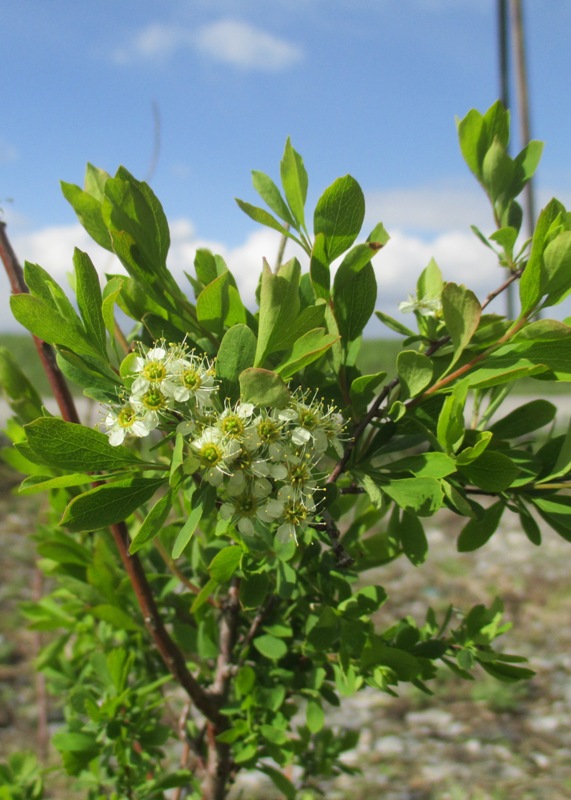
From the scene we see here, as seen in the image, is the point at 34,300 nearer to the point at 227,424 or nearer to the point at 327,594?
the point at 227,424

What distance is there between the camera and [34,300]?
0.52 meters

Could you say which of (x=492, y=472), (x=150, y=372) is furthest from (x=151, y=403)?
(x=492, y=472)

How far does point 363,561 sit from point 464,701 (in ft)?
7.38

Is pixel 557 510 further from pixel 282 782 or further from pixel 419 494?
pixel 282 782

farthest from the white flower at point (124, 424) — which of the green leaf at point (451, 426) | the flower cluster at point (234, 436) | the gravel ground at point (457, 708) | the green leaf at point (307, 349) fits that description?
the gravel ground at point (457, 708)

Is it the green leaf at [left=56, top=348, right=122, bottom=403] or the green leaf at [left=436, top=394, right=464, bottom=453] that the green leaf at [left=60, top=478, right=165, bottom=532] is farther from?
the green leaf at [left=436, top=394, right=464, bottom=453]

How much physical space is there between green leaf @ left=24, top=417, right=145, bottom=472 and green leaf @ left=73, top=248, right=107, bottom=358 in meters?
0.08

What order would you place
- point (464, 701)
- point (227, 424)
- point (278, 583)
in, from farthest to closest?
point (464, 701), point (278, 583), point (227, 424)

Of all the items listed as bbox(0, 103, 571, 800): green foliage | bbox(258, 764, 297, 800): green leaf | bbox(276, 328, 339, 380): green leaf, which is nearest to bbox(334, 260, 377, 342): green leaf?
bbox(0, 103, 571, 800): green foliage

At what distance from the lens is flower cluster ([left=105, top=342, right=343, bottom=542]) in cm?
50

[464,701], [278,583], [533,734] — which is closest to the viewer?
[278,583]

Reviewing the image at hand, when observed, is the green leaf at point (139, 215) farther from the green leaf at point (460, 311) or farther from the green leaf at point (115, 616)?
the green leaf at point (115, 616)

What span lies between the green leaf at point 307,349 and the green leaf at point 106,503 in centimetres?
12

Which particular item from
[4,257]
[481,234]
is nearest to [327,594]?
[481,234]
